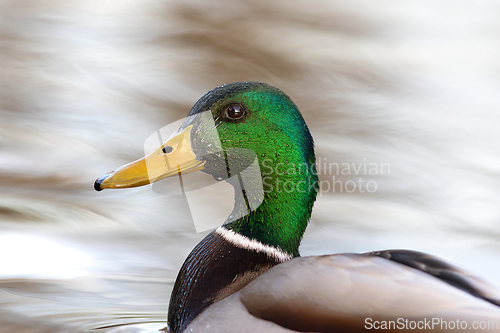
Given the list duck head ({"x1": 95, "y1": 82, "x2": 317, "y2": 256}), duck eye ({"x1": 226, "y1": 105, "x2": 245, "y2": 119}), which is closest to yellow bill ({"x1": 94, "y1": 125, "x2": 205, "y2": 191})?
duck head ({"x1": 95, "y1": 82, "x2": 317, "y2": 256})

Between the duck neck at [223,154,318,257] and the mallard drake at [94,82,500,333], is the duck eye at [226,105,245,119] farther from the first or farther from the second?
the duck neck at [223,154,318,257]

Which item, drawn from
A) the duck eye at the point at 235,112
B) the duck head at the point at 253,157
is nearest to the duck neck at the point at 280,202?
the duck head at the point at 253,157

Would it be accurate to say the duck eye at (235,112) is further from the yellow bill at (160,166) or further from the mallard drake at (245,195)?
the yellow bill at (160,166)

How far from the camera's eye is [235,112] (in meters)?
1.92

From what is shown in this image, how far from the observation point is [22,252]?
3.42 m

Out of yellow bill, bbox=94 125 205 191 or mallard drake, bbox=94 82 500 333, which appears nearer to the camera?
mallard drake, bbox=94 82 500 333

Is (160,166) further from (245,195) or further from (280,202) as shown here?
(280,202)

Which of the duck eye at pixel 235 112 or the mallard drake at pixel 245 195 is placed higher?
the duck eye at pixel 235 112

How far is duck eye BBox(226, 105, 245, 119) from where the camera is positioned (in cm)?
192

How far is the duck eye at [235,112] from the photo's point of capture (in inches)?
75.8

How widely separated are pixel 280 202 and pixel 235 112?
0.37 metres

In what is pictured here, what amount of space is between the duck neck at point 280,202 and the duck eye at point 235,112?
19 cm

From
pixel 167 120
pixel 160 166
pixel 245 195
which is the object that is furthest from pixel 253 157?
pixel 167 120

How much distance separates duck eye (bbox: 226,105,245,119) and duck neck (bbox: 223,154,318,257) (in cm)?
19
